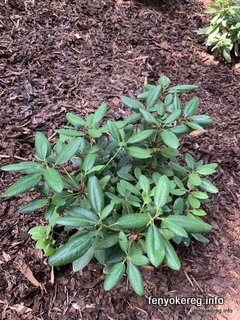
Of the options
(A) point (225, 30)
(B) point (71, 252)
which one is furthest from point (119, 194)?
(A) point (225, 30)

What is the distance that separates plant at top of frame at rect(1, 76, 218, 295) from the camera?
1218mm

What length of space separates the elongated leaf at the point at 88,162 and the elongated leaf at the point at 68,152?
0.08 metres

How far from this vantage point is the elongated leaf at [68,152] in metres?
1.34

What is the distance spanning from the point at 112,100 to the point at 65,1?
1.30 metres

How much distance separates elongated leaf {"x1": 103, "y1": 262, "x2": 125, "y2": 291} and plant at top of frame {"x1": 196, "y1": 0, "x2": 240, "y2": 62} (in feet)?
7.90

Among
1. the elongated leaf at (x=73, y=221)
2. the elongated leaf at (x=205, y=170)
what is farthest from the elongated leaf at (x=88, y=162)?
the elongated leaf at (x=205, y=170)

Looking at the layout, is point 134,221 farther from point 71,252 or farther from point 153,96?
point 153,96

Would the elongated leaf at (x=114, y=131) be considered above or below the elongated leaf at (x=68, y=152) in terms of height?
above

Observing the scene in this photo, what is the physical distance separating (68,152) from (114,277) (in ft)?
1.58

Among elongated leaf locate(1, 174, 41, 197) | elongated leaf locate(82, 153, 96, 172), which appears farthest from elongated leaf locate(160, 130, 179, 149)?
elongated leaf locate(1, 174, 41, 197)

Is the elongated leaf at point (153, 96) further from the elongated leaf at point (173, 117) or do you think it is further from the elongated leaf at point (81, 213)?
the elongated leaf at point (81, 213)

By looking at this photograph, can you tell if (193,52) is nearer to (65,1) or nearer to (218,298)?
(65,1)

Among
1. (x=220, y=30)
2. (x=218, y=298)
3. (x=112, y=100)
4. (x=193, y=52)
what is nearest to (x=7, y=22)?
(x=112, y=100)

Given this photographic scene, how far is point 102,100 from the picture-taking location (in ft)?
8.11
